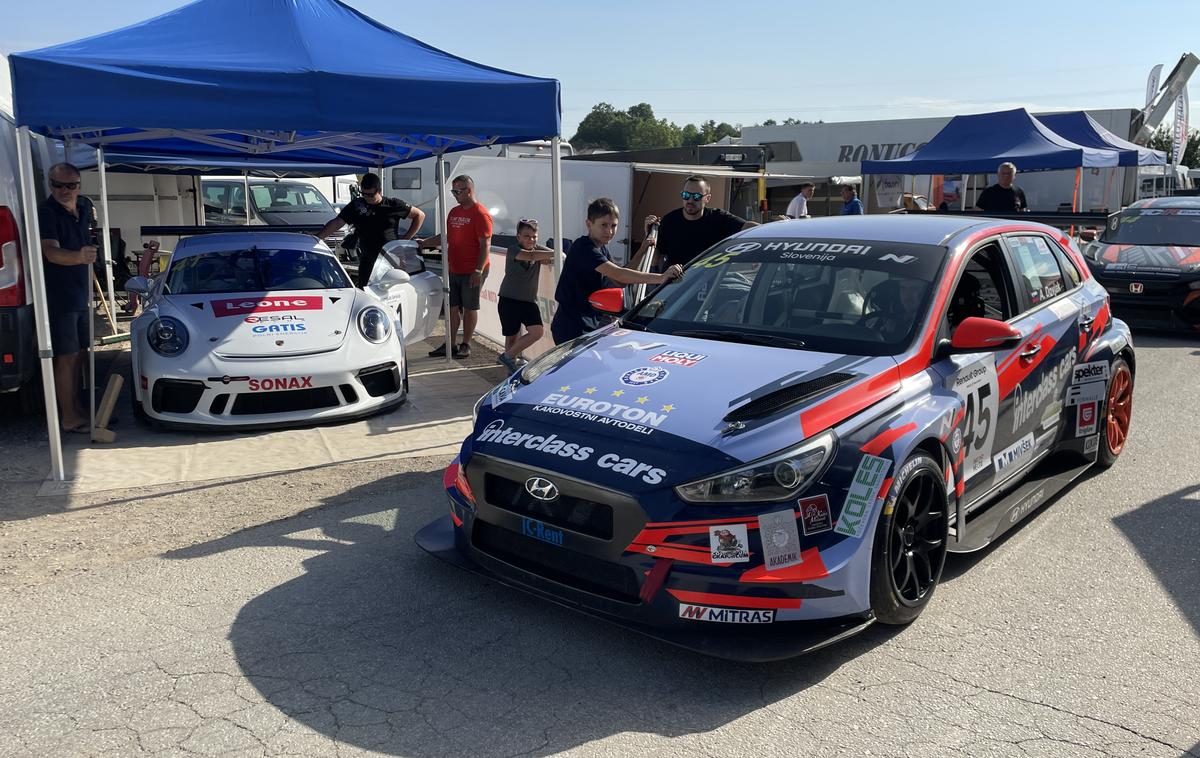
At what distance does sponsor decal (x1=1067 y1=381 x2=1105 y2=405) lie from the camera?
15.7 feet

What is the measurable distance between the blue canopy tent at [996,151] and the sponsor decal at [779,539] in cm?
1298

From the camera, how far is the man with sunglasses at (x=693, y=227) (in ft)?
21.8

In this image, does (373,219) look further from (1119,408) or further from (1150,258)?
(1150,258)

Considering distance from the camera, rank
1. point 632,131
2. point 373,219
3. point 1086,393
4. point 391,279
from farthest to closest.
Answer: point 632,131 → point 373,219 → point 391,279 → point 1086,393

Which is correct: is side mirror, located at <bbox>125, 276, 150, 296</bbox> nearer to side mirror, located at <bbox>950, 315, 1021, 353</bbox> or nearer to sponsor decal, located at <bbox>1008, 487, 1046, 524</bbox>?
side mirror, located at <bbox>950, 315, 1021, 353</bbox>

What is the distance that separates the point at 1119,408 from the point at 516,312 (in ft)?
14.4

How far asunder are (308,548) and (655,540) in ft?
6.79

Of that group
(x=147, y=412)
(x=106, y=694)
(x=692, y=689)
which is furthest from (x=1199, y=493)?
(x=147, y=412)

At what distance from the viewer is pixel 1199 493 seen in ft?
16.6

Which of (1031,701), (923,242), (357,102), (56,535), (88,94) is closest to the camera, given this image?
(1031,701)

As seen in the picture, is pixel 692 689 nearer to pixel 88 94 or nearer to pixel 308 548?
pixel 308 548

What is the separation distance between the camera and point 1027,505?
425 cm

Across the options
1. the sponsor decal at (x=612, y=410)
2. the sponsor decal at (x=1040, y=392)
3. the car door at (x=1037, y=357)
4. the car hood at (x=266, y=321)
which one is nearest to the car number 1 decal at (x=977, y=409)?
the car door at (x=1037, y=357)

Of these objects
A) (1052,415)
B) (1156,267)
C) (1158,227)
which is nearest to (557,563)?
(1052,415)
